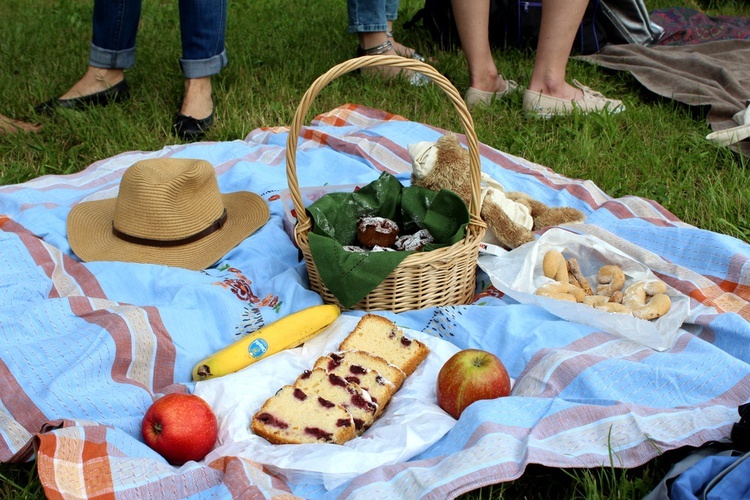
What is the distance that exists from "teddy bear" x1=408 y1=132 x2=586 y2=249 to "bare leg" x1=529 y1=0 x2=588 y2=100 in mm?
1290

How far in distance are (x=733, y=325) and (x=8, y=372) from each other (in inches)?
69.3

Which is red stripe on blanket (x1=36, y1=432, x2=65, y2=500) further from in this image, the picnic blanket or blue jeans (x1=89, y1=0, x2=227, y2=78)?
blue jeans (x1=89, y1=0, x2=227, y2=78)

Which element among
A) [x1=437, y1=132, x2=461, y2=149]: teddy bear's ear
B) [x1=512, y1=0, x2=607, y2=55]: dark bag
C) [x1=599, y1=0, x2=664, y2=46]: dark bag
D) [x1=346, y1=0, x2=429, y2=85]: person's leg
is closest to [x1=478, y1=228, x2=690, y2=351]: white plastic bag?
[x1=437, y1=132, x2=461, y2=149]: teddy bear's ear

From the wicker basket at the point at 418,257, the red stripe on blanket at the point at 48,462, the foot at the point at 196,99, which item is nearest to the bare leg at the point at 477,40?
the foot at the point at 196,99

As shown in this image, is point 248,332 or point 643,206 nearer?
point 248,332

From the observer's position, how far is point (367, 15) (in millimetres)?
3797

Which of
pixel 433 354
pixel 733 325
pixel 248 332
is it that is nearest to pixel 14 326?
pixel 248 332

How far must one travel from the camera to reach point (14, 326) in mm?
1773

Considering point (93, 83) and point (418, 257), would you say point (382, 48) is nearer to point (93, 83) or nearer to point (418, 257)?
point (93, 83)

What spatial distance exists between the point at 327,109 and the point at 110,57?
1002mm

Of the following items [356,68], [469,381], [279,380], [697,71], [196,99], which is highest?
[356,68]

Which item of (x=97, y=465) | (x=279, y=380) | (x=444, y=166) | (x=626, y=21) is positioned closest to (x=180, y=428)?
(x=97, y=465)

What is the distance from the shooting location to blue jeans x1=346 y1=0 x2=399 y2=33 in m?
3.77

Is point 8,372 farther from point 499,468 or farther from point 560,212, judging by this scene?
point 560,212
